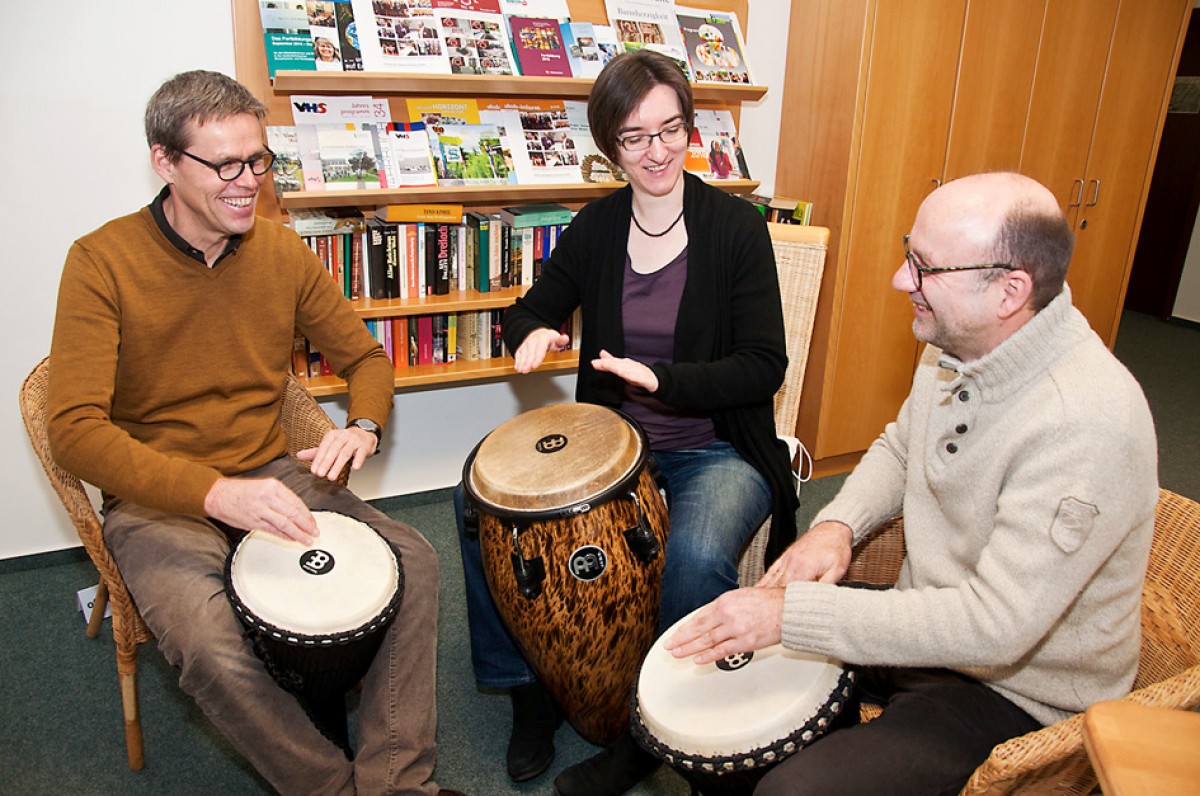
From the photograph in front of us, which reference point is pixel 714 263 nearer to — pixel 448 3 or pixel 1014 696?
pixel 1014 696

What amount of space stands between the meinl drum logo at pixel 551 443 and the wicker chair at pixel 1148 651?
613 millimetres

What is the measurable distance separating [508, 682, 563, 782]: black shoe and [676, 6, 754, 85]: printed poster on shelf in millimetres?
1976

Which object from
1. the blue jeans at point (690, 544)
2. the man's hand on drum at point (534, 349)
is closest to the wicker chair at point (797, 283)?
the blue jeans at point (690, 544)

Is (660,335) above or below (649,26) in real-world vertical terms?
below

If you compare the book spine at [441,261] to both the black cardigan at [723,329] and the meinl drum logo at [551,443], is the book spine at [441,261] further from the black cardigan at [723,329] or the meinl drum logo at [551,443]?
the meinl drum logo at [551,443]

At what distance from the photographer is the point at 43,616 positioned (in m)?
2.35

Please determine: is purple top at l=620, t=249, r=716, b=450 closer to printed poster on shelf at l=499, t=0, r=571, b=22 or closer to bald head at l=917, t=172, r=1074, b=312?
bald head at l=917, t=172, r=1074, b=312

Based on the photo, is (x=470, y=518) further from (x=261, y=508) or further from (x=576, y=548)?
(x=261, y=508)

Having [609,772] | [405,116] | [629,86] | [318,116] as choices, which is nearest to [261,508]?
[609,772]

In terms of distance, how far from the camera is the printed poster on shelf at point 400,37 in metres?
2.38

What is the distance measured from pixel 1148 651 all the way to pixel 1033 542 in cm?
42

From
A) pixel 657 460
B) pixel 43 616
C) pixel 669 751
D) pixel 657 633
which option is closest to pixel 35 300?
pixel 43 616

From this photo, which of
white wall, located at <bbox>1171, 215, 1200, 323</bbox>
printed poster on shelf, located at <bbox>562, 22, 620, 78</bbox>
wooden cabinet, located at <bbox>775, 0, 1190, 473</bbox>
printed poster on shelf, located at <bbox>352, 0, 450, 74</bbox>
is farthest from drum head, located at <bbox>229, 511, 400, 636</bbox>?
white wall, located at <bbox>1171, 215, 1200, 323</bbox>

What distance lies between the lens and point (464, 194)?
8.46ft
